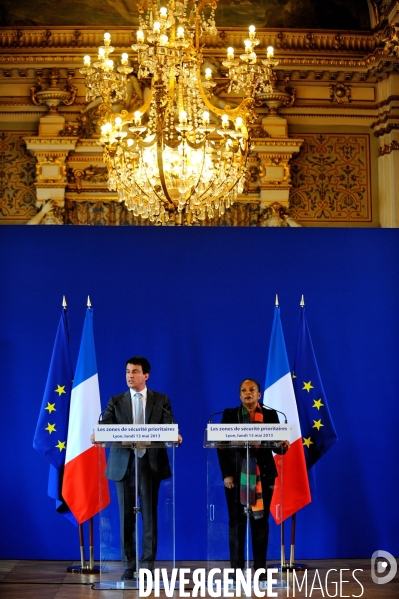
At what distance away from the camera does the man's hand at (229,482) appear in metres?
5.59

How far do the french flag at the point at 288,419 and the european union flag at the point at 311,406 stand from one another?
0.62 ft

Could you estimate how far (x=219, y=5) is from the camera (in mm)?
10992

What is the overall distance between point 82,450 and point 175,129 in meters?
3.73

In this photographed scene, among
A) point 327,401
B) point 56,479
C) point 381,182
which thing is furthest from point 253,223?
point 56,479

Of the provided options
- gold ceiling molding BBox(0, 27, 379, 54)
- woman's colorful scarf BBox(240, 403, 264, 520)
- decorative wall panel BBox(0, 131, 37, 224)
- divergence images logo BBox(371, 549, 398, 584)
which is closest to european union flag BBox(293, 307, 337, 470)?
divergence images logo BBox(371, 549, 398, 584)

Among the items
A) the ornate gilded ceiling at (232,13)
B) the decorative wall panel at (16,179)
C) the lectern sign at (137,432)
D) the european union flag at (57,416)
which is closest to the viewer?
the lectern sign at (137,432)

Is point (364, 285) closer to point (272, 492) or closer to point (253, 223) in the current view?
point (272, 492)

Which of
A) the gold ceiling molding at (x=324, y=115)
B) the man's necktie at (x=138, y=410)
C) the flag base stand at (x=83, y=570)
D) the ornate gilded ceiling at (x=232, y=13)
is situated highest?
the ornate gilded ceiling at (x=232, y=13)

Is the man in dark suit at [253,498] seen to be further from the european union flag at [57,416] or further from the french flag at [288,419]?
the european union flag at [57,416]

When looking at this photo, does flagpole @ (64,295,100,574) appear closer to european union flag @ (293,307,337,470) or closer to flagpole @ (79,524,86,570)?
flagpole @ (79,524,86,570)

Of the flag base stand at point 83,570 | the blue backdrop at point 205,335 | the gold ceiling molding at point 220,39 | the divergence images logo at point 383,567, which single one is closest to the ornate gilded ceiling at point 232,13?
the gold ceiling molding at point 220,39

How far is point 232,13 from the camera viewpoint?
1106 centimetres

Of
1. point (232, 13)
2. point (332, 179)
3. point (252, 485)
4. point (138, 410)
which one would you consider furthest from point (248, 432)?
point (232, 13)

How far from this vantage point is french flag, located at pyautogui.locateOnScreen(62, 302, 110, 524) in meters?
6.33
